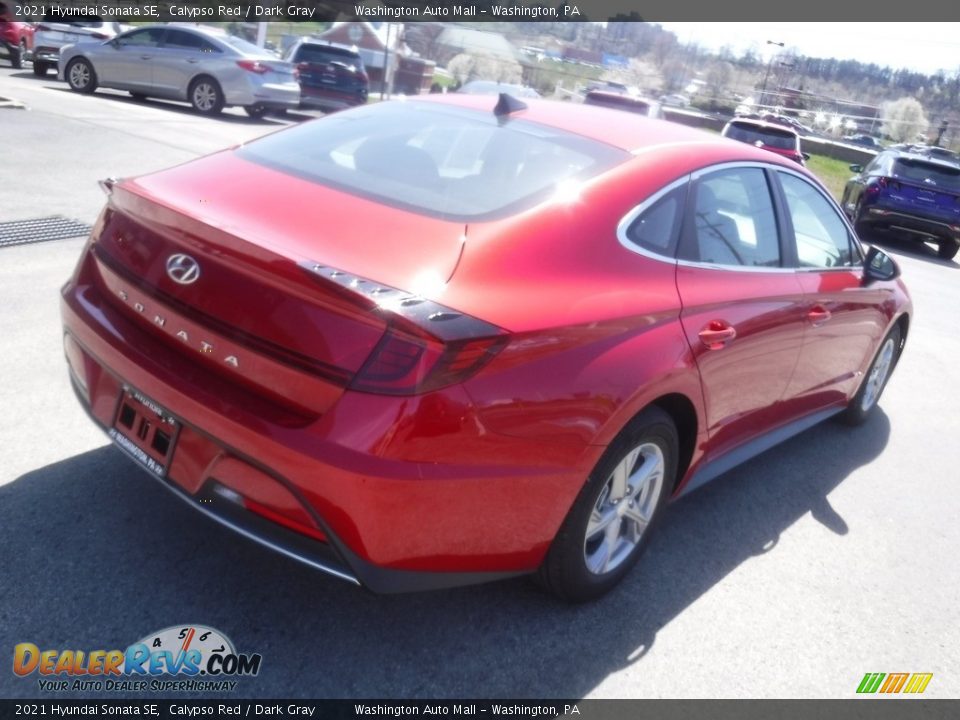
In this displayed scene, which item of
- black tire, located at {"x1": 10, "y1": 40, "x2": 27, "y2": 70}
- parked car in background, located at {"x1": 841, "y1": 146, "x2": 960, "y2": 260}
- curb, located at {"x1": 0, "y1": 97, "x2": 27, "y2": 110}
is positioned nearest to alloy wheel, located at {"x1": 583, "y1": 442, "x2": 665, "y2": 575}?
curb, located at {"x1": 0, "y1": 97, "x2": 27, "y2": 110}

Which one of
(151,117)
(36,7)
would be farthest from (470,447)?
(36,7)

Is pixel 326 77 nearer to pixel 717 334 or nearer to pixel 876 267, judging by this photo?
pixel 876 267

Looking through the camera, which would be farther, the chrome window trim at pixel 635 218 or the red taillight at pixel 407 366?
the chrome window trim at pixel 635 218

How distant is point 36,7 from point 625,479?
26.8 meters

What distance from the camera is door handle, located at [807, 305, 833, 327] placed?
4.22 m

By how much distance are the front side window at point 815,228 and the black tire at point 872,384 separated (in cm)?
95

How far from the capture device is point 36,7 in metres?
24.8

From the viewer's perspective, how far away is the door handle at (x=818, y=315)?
13.8ft

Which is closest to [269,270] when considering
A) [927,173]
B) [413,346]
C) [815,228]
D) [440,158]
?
[413,346]

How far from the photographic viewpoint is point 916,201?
50.1 ft

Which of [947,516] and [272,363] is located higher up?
[272,363]

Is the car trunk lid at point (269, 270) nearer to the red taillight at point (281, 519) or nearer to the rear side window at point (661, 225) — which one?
the red taillight at point (281, 519)

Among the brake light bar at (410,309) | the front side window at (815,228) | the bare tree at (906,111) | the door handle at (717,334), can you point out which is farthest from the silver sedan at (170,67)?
the bare tree at (906,111)

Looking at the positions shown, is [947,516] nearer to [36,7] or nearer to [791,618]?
[791,618]
